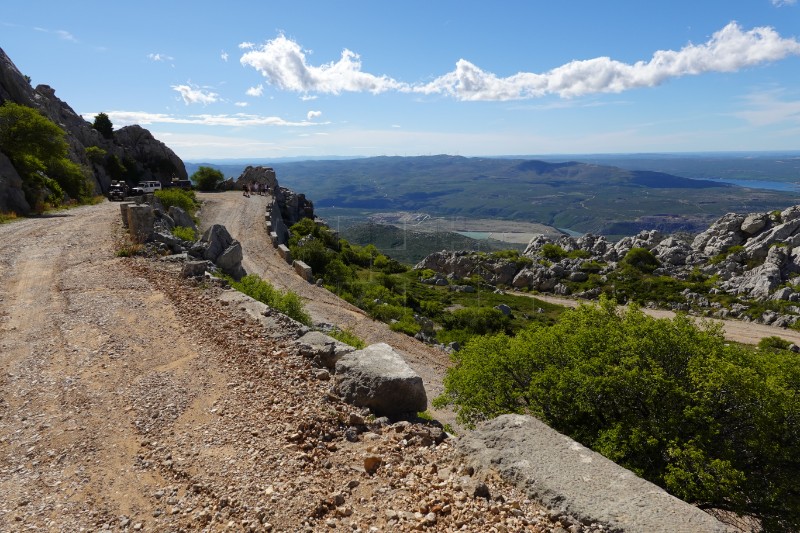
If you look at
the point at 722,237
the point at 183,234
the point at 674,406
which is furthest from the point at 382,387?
the point at 722,237

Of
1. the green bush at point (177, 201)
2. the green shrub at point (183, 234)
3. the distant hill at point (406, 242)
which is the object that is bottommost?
the distant hill at point (406, 242)

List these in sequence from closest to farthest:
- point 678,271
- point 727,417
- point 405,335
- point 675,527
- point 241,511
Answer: point 675,527
point 241,511
point 727,417
point 405,335
point 678,271

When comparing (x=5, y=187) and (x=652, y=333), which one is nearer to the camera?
(x=652, y=333)

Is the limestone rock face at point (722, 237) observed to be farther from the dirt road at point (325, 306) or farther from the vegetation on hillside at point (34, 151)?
the vegetation on hillside at point (34, 151)

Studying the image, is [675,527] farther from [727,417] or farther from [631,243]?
[631,243]

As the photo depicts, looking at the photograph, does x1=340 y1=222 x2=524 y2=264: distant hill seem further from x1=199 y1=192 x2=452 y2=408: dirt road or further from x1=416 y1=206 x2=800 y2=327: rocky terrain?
x1=199 y1=192 x2=452 y2=408: dirt road

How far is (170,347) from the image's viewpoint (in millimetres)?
11719

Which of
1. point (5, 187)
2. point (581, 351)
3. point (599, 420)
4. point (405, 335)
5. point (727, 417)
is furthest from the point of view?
point (5, 187)

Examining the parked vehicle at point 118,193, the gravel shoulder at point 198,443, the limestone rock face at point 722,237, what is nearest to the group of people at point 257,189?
the parked vehicle at point 118,193

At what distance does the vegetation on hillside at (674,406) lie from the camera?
922 cm

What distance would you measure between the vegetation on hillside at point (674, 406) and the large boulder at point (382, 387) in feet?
10.7

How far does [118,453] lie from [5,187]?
3101 centimetres

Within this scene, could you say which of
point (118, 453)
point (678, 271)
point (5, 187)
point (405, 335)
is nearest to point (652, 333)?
point (118, 453)

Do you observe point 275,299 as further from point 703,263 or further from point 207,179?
point 703,263
